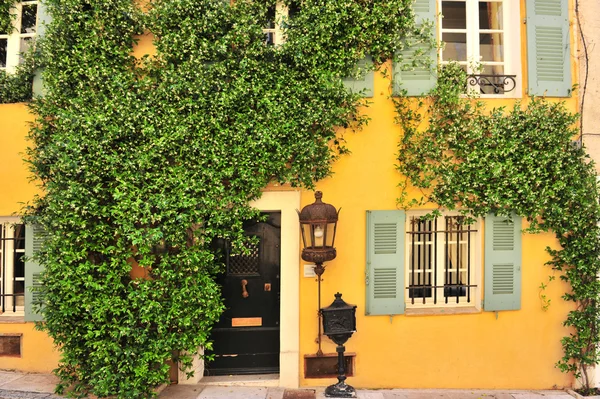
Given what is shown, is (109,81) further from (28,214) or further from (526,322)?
(526,322)

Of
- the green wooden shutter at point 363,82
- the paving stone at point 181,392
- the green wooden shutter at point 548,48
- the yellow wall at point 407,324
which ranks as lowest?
the paving stone at point 181,392

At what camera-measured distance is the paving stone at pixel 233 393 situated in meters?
4.65

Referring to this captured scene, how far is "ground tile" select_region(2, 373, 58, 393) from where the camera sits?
463cm

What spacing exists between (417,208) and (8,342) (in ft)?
19.0

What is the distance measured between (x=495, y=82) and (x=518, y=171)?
1.40 m

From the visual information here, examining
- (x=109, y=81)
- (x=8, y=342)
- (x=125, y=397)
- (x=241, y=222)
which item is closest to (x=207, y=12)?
(x=109, y=81)

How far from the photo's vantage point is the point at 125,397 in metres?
4.40

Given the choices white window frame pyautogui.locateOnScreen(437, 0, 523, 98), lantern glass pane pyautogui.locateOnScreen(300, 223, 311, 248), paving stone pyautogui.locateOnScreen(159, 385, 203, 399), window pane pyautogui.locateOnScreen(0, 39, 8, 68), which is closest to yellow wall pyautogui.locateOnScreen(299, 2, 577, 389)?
white window frame pyautogui.locateOnScreen(437, 0, 523, 98)

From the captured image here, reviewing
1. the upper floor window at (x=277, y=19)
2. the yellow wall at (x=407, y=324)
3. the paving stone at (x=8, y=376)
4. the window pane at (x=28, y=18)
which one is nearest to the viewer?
the paving stone at (x=8, y=376)

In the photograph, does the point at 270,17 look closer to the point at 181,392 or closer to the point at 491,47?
the point at 491,47

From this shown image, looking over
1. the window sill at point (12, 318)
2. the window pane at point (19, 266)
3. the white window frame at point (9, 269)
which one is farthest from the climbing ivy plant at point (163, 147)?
the window pane at point (19, 266)

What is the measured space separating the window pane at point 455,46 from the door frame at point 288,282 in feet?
9.88

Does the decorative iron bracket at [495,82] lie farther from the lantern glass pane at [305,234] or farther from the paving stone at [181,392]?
the paving stone at [181,392]

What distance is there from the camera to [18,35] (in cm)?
531
